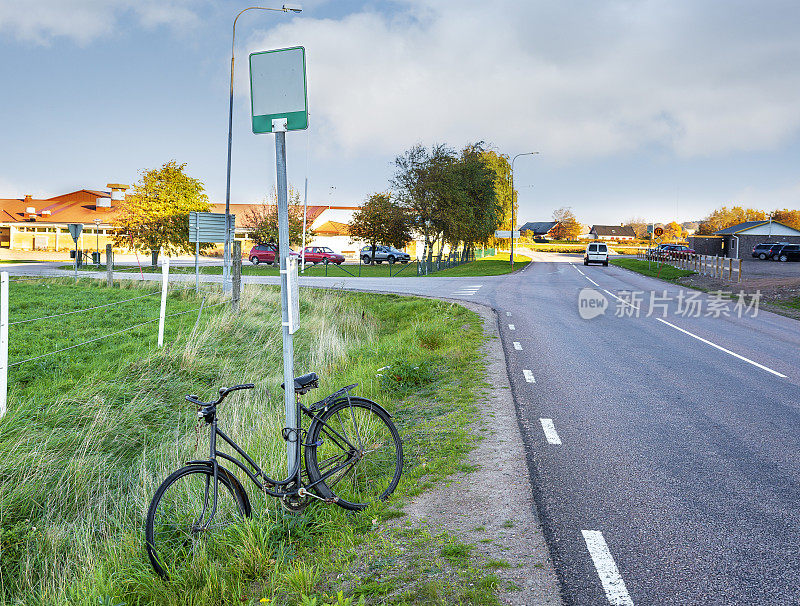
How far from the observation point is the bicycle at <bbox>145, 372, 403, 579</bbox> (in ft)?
12.8

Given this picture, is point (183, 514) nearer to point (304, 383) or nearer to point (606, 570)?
point (304, 383)

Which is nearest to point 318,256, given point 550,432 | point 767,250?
point 767,250

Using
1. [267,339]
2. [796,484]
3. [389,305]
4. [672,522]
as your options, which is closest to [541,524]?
[672,522]

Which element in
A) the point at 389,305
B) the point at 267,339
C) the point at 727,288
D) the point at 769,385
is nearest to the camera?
the point at 769,385

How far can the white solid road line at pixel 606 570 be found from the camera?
3168 mm

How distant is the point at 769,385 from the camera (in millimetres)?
8555

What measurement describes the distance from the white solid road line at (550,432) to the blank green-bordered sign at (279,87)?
378cm

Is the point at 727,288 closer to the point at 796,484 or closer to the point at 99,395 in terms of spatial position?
the point at 796,484

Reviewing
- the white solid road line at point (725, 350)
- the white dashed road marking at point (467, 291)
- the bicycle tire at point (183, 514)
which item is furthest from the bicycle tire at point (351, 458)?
the white dashed road marking at point (467, 291)

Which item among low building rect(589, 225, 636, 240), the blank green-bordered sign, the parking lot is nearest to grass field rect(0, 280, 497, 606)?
the blank green-bordered sign

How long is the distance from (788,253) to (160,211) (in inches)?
2191

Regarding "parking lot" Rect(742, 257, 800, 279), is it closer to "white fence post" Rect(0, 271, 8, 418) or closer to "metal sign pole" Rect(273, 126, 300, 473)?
"metal sign pole" Rect(273, 126, 300, 473)

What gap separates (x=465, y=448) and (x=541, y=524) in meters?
1.58

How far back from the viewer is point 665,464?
5340mm
